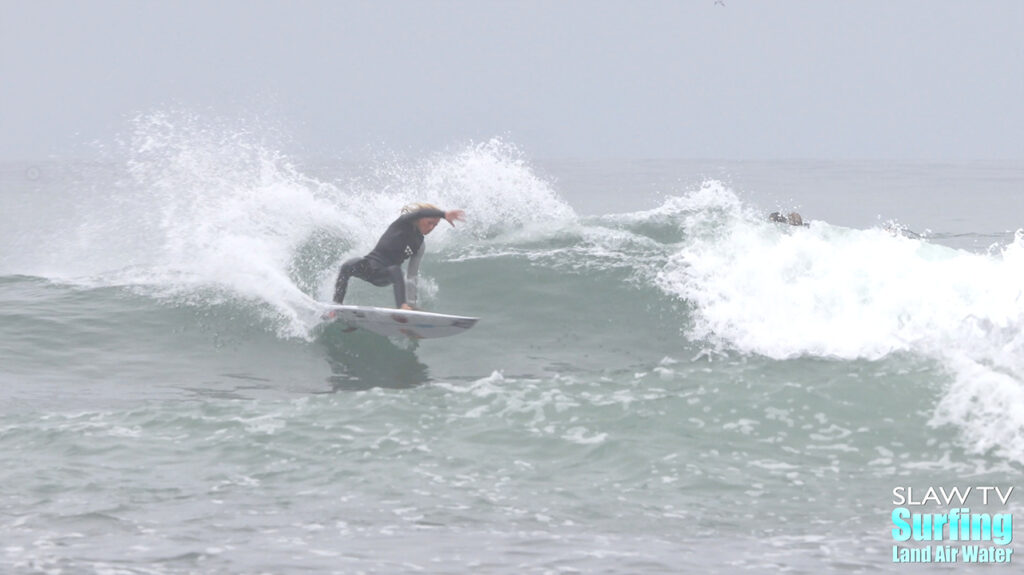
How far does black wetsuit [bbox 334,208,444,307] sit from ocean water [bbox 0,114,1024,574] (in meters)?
0.73

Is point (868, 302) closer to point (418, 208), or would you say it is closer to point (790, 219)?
point (790, 219)

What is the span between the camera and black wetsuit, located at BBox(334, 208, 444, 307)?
49.0ft

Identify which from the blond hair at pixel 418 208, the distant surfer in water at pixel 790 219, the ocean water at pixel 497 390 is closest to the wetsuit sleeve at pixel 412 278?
the blond hair at pixel 418 208

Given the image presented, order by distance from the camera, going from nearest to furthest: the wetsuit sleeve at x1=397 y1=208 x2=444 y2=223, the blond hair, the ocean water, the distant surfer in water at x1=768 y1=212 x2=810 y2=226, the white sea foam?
the ocean water, the white sea foam, the wetsuit sleeve at x1=397 y1=208 x2=444 y2=223, the blond hair, the distant surfer in water at x1=768 y1=212 x2=810 y2=226

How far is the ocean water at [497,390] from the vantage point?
8422mm

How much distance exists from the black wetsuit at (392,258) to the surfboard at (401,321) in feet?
1.08

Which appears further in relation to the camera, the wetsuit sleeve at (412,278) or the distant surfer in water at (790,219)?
the distant surfer in water at (790,219)

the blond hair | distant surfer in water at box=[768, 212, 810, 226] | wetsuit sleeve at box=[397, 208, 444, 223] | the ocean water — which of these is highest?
distant surfer in water at box=[768, 212, 810, 226]

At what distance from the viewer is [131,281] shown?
61.9 ft

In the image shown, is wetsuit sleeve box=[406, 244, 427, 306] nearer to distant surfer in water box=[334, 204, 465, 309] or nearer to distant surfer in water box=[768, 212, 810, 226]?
distant surfer in water box=[334, 204, 465, 309]

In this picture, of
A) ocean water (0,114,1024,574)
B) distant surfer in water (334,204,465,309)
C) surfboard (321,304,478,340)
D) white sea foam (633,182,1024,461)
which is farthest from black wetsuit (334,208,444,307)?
white sea foam (633,182,1024,461)

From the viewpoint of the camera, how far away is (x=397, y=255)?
15.0 meters

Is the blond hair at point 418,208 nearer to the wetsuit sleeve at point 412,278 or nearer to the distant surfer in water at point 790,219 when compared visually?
the wetsuit sleeve at point 412,278

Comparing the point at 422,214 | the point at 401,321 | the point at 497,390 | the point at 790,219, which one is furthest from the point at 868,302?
the point at 401,321
